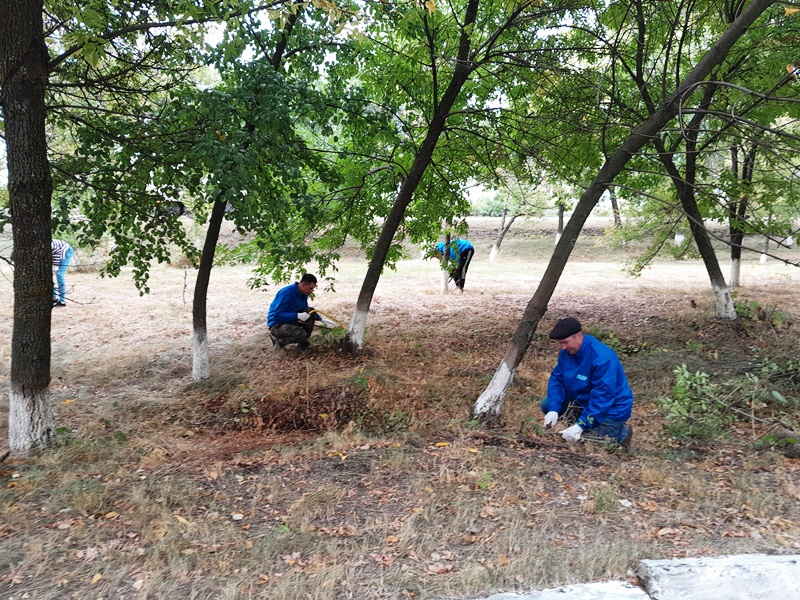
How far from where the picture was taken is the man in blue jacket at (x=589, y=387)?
4.77 meters

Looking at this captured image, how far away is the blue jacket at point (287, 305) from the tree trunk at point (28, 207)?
387 centimetres

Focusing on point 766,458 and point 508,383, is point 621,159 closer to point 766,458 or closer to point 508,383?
point 508,383

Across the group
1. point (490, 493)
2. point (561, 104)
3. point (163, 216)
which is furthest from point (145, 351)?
point (561, 104)

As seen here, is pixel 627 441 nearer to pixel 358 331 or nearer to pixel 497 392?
pixel 497 392

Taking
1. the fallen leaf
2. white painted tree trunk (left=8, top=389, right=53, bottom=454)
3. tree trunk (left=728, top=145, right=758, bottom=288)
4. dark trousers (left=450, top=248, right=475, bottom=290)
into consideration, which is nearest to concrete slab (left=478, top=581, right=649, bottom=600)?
the fallen leaf

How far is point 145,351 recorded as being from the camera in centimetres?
877

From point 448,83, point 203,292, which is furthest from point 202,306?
point 448,83

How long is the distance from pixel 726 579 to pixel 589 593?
71 cm

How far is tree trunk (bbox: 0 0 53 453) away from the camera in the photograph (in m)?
4.36

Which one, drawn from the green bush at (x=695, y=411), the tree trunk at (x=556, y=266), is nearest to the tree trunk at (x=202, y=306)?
the tree trunk at (x=556, y=266)

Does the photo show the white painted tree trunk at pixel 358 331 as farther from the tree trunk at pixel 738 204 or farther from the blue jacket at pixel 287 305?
the tree trunk at pixel 738 204

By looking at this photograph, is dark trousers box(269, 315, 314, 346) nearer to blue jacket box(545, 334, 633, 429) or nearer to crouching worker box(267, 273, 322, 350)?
crouching worker box(267, 273, 322, 350)

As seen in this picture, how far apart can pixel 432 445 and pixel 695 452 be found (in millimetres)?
2472

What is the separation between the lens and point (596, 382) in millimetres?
4824
